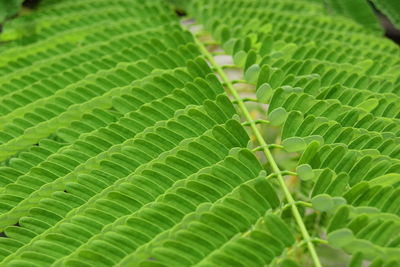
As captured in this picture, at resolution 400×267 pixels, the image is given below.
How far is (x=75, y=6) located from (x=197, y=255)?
119 centimetres

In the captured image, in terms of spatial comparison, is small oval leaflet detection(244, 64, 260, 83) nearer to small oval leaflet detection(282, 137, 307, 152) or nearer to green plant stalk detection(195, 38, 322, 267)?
green plant stalk detection(195, 38, 322, 267)

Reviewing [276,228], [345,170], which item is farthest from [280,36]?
[276,228]

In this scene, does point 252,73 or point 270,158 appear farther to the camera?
point 252,73

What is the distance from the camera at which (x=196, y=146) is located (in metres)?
0.89

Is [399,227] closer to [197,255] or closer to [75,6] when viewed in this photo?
[197,255]

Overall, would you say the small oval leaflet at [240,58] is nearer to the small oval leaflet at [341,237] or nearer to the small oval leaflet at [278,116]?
the small oval leaflet at [278,116]

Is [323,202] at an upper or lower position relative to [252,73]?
lower

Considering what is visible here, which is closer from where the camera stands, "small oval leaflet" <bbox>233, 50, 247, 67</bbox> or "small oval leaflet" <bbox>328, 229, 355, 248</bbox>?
"small oval leaflet" <bbox>328, 229, 355, 248</bbox>

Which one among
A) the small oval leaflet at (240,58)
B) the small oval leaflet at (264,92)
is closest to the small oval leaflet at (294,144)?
the small oval leaflet at (264,92)

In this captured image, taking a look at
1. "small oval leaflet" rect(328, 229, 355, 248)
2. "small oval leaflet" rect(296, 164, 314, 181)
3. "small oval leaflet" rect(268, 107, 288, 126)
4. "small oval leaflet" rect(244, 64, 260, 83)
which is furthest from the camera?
"small oval leaflet" rect(244, 64, 260, 83)

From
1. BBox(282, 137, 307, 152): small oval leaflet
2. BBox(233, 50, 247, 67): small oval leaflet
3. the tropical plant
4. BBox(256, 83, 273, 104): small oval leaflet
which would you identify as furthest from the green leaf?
BBox(233, 50, 247, 67): small oval leaflet

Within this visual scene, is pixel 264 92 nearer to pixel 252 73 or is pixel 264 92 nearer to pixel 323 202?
pixel 252 73

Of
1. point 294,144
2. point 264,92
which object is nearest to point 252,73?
point 264,92

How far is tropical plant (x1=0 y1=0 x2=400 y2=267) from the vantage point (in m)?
0.72
